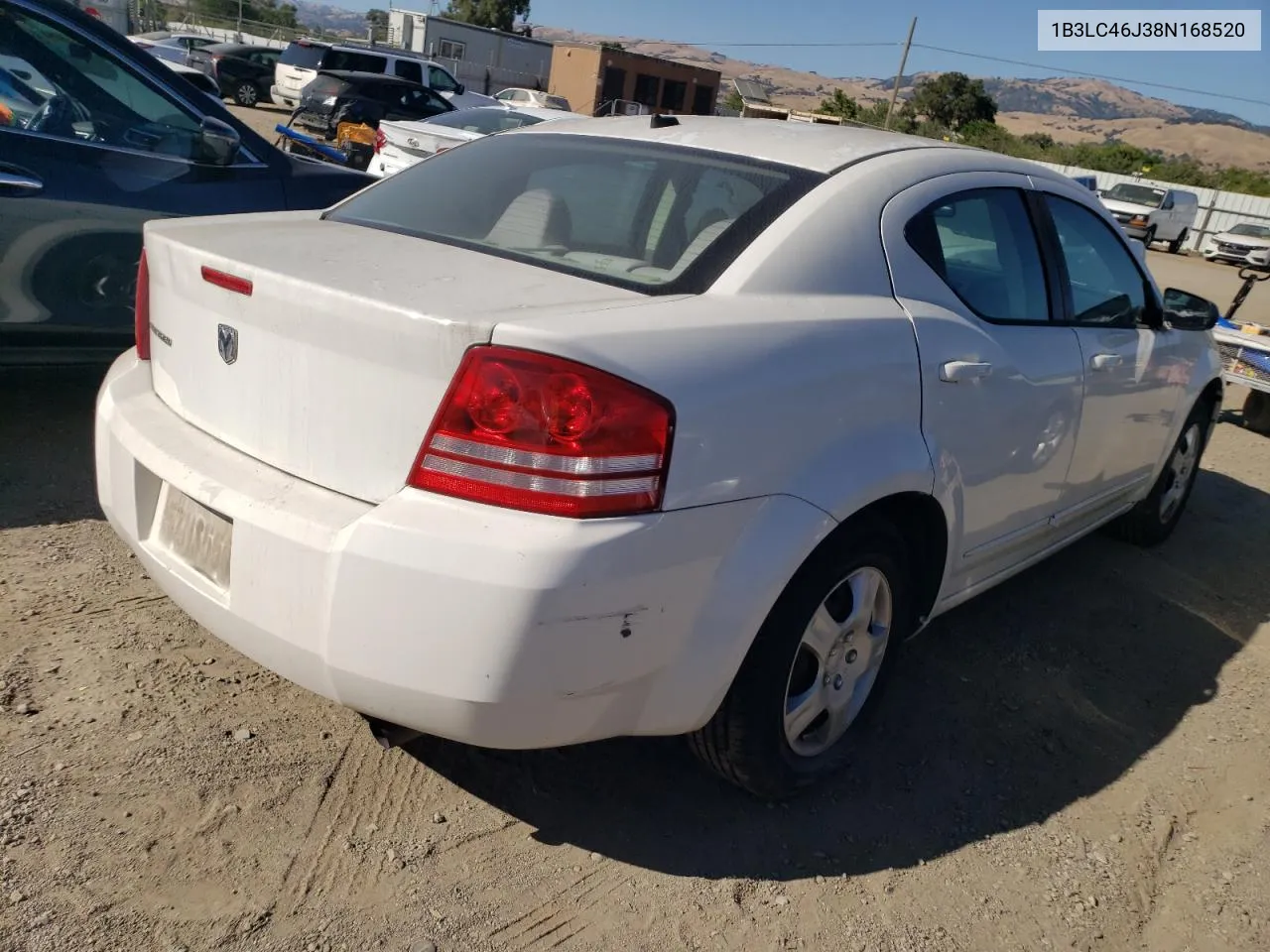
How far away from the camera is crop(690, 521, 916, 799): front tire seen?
240 centimetres

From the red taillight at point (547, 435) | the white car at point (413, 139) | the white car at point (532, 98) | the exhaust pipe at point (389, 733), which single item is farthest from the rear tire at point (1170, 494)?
the white car at point (532, 98)

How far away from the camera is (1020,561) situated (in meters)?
3.56

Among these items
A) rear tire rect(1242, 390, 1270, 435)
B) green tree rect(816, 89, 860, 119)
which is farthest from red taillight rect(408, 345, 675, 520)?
green tree rect(816, 89, 860, 119)

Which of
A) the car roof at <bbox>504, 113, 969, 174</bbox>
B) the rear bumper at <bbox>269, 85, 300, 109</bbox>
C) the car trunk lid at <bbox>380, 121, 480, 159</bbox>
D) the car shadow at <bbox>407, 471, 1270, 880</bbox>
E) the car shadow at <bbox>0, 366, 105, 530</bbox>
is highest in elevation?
the car roof at <bbox>504, 113, 969, 174</bbox>

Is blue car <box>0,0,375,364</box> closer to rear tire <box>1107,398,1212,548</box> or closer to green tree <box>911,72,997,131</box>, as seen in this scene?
rear tire <box>1107,398,1212,548</box>

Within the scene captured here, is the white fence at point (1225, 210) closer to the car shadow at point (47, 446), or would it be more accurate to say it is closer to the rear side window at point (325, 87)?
the rear side window at point (325, 87)

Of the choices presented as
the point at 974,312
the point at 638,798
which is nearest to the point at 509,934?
the point at 638,798

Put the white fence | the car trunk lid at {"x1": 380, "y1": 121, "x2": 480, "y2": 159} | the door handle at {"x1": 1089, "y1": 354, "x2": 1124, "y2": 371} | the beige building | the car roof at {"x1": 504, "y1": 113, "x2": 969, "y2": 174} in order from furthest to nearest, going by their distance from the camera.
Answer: the beige building → the white fence → the car trunk lid at {"x1": 380, "y1": 121, "x2": 480, "y2": 159} → the door handle at {"x1": 1089, "y1": 354, "x2": 1124, "y2": 371} → the car roof at {"x1": 504, "y1": 113, "x2": 969, "y2": 174}

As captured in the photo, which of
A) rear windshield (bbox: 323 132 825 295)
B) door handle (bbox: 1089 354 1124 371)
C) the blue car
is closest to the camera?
rear windshield (bbox: 323 132 825 295)

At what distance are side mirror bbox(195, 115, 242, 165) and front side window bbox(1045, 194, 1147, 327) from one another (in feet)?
10.8

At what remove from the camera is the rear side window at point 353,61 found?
84.4 ft

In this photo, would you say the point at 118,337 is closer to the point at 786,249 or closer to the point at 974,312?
the point at 786,249

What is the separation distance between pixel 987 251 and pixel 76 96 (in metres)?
3.62

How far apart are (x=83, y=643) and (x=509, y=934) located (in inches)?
62.6
